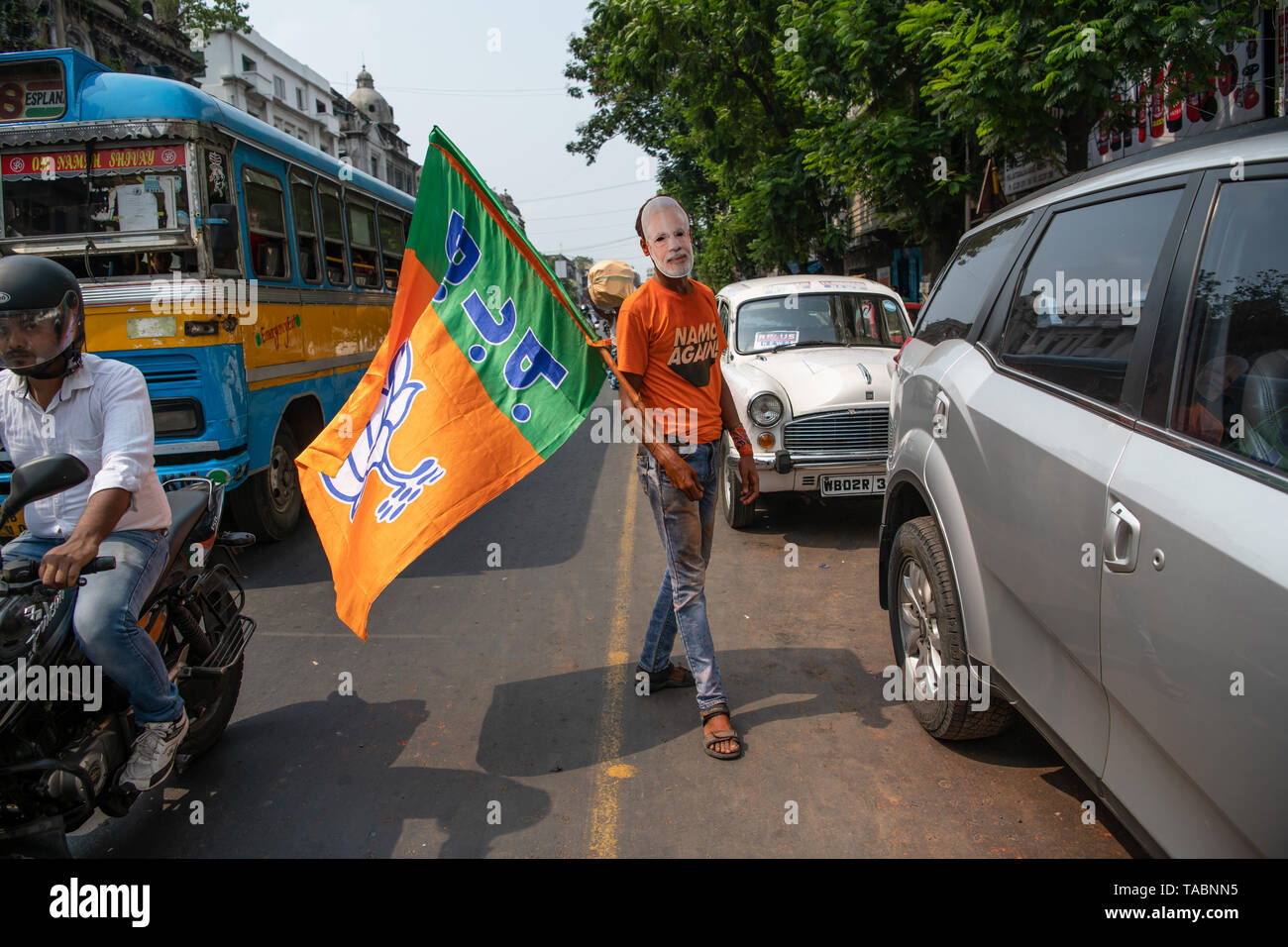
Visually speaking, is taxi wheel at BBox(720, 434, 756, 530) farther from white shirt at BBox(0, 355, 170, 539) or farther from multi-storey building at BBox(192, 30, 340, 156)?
multi-storey building at BBox(192, 30, 340, 156)

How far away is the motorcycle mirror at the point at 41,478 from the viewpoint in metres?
2.42

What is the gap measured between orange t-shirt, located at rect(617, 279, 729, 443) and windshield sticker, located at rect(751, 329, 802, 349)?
428cm

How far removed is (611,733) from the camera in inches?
153

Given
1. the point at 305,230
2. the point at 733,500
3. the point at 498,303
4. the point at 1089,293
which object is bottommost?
the point at 733,500

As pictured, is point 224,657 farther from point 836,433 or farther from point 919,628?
point 836,433

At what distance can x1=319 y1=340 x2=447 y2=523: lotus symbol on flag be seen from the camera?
3.44 meters

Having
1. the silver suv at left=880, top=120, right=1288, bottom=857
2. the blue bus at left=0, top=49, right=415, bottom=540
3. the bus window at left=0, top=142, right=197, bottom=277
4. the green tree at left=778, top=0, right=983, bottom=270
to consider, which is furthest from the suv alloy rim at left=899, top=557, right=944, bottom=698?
the green tree at left=778, top=0, right=983, bottom=270

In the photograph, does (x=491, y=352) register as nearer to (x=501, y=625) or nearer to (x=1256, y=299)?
(x=501, y=625)

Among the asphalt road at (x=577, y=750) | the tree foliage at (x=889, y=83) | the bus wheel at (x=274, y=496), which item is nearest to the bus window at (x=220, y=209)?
the bus wheel at (x=274, y=496)

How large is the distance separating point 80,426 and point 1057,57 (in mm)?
6923

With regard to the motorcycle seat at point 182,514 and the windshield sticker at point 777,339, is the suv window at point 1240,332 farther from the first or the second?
the windshield sticker at point 777,339

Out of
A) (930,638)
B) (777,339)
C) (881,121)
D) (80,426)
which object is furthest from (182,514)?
(881,121)

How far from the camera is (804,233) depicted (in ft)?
59.5

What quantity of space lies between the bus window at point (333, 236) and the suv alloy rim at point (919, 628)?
6484mm
